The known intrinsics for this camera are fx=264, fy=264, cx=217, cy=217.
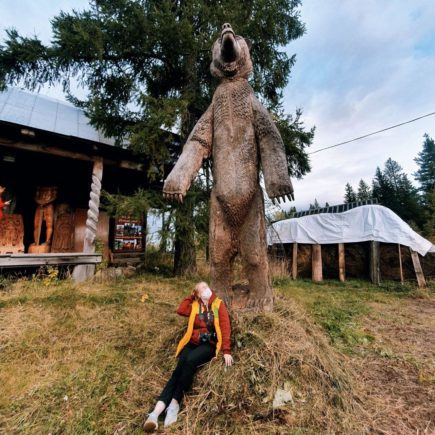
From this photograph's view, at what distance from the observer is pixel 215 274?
246cm

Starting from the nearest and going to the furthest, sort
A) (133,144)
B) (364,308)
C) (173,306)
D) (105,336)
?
(105,336) → (173,306) → (364,308) → (133,144)

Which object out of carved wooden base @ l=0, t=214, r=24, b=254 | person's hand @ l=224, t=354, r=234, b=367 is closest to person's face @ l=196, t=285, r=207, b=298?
person's hand @ l=224, t=354, r=234, b=367

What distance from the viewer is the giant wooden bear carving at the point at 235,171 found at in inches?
92.4

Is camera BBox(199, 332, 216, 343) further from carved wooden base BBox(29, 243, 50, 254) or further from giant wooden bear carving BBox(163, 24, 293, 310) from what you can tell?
carved wooden base BBox(29, 243, 50, 254)

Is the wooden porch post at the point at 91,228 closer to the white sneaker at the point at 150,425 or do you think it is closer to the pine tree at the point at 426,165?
the white sneaker at the point at 150,425

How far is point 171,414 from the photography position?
1.75 m

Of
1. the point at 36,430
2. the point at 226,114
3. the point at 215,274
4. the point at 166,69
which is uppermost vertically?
the point at 166,69

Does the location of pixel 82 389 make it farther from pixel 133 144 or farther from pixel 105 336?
pixel 133 144

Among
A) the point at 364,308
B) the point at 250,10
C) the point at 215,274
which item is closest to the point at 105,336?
the point at 215,274

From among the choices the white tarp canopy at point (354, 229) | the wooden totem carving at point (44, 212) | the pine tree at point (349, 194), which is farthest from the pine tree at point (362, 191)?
the wooden totem carving at point (44, 212)

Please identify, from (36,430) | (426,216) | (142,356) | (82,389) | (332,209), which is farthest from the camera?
(426,216)

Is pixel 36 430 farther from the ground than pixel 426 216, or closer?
closer

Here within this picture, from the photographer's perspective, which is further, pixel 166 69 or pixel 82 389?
pixel 166 69

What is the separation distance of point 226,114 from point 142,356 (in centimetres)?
251
